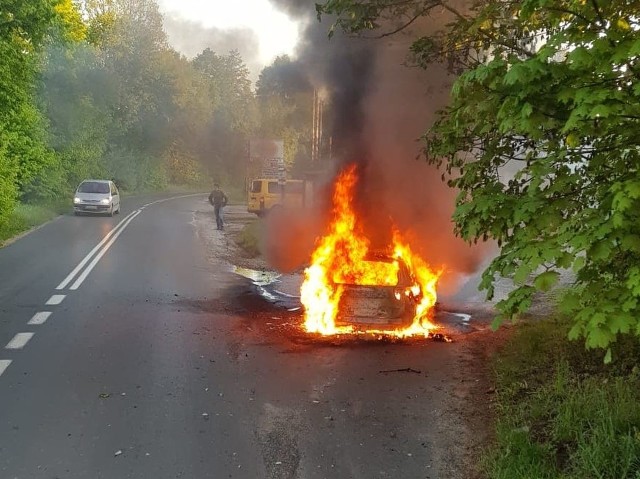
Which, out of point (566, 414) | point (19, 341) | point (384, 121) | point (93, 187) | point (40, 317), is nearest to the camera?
point (566, 414)

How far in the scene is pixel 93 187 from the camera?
84.5 ft

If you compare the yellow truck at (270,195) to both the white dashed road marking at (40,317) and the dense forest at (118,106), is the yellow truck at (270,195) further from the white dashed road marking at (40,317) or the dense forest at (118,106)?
the white dashed road marking at (40,317)

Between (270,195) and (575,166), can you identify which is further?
(270,195)

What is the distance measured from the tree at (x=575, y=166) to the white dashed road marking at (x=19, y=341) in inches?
220

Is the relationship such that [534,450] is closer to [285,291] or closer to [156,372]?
[156,372]

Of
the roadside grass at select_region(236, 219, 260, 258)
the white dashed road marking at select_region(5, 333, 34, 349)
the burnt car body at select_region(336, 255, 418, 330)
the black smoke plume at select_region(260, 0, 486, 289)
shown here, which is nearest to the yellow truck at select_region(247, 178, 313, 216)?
the roadside grass at select_region(236, 219, 260, 258)

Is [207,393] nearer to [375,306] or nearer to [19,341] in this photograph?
[19,341]

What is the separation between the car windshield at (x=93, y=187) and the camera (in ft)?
83.9

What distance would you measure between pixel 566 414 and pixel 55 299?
8.16m

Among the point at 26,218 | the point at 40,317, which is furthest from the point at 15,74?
the point at 40,317

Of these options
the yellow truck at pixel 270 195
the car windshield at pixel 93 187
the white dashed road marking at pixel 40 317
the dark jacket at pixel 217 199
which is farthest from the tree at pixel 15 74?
the yellow truck at pixel 270 195

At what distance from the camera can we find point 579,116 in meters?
3.04

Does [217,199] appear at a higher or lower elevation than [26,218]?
higher

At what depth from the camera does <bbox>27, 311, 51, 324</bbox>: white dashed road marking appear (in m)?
8.23
